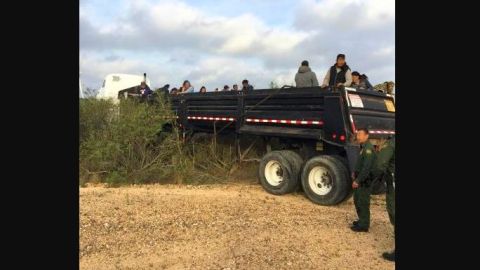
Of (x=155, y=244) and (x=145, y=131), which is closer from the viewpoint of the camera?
(x=155, y=244)

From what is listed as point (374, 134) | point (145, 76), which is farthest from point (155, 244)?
point (145, 76)

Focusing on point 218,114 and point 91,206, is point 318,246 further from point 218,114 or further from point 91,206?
point 218,114

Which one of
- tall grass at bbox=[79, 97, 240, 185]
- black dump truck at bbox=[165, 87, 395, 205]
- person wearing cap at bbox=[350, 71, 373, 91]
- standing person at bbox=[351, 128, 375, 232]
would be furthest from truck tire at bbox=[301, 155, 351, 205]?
tall grass at bbox=[79, 97, 240, 185]

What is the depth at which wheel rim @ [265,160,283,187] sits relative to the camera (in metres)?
8.33

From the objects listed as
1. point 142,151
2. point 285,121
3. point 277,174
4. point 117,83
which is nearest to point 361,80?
point 285,121

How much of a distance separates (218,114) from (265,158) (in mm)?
1810

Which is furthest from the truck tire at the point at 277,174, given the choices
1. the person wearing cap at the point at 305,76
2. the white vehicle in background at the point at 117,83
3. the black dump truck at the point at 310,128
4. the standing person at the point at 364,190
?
the white vehicle in background at the point at 117,83

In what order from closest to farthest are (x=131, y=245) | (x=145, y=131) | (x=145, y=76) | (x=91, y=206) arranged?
(x=131, y=245) < (x=91, y=206) < (x=145, y=131) < (x=145, y=76)

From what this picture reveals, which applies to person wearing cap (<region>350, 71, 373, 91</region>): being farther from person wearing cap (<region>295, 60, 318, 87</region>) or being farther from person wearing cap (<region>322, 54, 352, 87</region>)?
person wearing cap (<region>295, 60, 318, 87</region>)

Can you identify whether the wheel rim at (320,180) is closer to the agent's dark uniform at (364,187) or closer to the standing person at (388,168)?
the agent's dark uniform at (364,187)

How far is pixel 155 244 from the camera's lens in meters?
5.03

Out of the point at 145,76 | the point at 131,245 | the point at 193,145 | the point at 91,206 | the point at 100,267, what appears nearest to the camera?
the point at 100,267

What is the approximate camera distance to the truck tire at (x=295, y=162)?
8.04 metres

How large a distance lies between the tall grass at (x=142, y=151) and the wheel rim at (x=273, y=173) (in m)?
1.43
